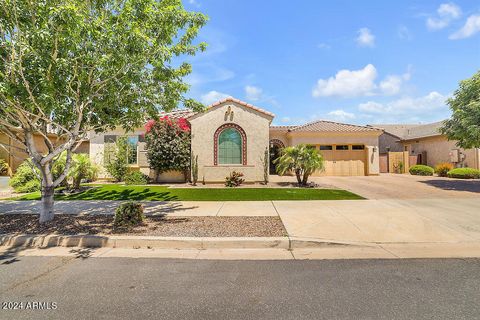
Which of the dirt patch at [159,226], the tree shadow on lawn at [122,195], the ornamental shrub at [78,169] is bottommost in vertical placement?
the dirt patch at [159,226]

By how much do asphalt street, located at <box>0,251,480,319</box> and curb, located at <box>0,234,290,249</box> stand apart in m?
0.76

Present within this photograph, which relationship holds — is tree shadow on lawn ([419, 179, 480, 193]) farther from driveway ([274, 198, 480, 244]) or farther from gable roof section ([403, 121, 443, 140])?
gable roof section ([403, 121, 443, 140])

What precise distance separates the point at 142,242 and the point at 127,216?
1441 mm

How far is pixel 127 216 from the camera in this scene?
22.7 ft

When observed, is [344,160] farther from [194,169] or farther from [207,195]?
[207,195]

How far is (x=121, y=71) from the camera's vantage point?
6.69m

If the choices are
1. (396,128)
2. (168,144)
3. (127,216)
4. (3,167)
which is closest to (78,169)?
(168,144)

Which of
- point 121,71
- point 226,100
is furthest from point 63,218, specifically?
point 226,100

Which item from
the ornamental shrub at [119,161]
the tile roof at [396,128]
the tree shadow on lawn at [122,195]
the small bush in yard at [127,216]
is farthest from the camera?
the tile roof at [396,128]

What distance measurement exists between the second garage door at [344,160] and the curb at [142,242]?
15.9m

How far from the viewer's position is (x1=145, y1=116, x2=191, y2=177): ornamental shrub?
603 inches

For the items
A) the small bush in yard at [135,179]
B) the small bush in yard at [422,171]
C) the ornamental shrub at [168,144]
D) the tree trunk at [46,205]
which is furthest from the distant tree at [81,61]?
the small bush in yard at [422,171]

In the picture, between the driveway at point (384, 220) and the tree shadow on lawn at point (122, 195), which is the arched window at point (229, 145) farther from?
the driveway at point (384, 220)

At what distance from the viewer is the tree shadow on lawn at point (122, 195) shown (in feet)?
37.2
